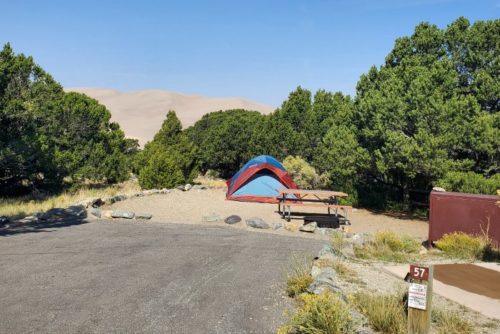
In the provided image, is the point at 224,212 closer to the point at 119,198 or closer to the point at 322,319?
the point at 119,198

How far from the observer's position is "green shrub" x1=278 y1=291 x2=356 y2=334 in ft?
17.4

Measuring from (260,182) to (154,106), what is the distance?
13385 cm

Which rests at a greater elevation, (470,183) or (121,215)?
(470,183)

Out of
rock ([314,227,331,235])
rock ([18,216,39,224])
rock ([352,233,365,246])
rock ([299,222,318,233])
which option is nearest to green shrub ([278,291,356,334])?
rock ([352,233,365,246])

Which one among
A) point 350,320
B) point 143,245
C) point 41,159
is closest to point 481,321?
point 350,320

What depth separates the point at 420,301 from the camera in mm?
5230

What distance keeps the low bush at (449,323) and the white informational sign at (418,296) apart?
1.86 feet

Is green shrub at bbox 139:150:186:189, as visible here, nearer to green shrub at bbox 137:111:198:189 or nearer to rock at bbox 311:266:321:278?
green shrub at bbox 137:111:198:189

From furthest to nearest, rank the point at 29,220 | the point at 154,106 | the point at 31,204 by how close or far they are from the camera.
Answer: the point at 154,106
the point at 31,204
the point at 29,220

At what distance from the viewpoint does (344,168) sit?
20625mm

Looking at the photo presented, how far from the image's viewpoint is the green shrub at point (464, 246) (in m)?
10.4

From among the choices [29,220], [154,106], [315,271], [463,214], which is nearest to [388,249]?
[463,214]

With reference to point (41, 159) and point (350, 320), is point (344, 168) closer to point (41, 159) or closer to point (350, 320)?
point (41, 159)

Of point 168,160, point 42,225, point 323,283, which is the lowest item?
point 42,225
